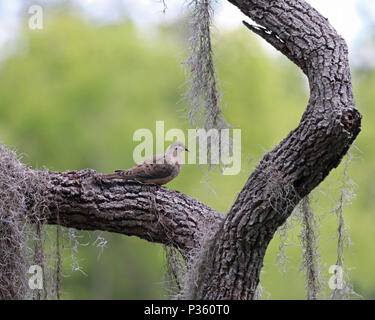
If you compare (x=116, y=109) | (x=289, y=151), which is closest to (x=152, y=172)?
(x=289, y=151)

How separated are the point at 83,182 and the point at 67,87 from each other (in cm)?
691

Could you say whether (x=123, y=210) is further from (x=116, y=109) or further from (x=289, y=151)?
(x=116, y=109)

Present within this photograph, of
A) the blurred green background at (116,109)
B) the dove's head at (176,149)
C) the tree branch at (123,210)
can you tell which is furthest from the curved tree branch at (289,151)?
the blurred green background at (116,109)

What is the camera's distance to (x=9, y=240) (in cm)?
315

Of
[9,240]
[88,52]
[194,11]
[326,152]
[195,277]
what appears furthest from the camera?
[88,52]

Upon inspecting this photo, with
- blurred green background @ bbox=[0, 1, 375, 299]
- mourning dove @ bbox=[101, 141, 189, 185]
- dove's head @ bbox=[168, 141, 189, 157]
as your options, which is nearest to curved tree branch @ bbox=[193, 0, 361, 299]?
mourning dove @ bbox=[101, 141, 189, 185]

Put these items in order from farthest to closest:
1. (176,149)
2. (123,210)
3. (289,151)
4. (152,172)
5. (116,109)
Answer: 1. (116,109)
2. (176,149)
3. (152,172)
4. (123,210)
5. (289,151)

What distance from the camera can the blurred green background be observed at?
9.27 meters

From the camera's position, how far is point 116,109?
9961mm

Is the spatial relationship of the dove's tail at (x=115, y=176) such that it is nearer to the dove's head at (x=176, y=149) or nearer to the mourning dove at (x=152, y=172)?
the mourning dove at (x=152, y=172)

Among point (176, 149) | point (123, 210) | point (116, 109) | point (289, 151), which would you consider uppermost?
point (116, 109)

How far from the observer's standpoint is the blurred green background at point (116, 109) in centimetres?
927

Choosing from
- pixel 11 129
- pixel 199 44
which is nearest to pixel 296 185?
pixel 199 44
